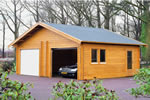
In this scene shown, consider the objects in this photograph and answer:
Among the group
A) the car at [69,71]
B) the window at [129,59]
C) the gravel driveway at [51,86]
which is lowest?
the gravel driveway at [51,86]

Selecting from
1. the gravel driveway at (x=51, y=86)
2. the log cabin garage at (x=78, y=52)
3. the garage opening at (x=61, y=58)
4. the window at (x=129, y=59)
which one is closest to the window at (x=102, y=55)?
the log cabin garage at (x=78, y=52)

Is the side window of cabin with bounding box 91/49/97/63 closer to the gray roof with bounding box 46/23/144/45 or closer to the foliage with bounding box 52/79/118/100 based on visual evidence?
the gray roof with bounding box 46/23/144/45

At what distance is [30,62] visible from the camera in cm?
1884

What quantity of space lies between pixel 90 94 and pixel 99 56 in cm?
1139

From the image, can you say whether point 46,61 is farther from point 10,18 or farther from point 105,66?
point 10,18

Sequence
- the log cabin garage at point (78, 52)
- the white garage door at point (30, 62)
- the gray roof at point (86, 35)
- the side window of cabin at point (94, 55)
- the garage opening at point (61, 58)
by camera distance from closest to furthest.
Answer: the log cabin garage at point (78, 52) < the gray roof at point (86, 35) < the side window of cabin at point (94, 55) < the white garage door at point (30, 62) < the garage opening at point (61, 58)

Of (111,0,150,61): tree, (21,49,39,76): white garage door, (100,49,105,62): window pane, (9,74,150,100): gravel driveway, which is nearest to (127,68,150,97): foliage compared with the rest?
(111,0,150,61): tree

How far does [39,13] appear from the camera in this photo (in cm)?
3697

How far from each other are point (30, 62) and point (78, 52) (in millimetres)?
5462

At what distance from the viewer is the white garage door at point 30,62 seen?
18.3 meters

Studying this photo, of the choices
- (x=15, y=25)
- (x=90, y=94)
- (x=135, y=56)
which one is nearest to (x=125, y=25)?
(x=15, y=25)

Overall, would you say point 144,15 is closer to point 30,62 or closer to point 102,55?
point 102,55

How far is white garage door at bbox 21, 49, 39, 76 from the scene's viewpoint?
1834cm

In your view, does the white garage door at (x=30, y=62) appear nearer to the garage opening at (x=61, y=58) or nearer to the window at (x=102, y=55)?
the garage opening at (x=61, y=58)
